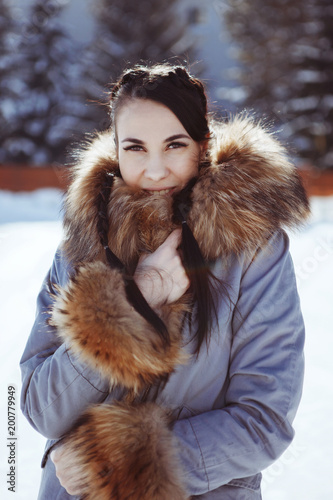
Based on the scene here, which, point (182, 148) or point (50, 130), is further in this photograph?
point (50, 130)

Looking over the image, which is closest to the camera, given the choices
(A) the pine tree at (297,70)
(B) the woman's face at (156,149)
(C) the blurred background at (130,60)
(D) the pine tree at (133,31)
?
(B) the woman's face at (156,149)

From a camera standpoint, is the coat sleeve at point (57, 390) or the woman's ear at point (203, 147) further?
the woman's ear at point (203, 147)

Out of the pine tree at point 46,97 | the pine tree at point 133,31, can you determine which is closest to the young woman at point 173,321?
the pine tree at point 133,31

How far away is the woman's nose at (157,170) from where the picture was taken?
145 cm

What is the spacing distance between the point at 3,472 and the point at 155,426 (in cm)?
154

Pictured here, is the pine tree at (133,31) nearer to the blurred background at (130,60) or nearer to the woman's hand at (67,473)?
the blurred background at (130,60)

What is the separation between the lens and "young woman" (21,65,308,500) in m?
1.17

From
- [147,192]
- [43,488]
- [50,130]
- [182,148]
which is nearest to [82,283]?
[147,192]

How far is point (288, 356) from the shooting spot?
1.22 meters

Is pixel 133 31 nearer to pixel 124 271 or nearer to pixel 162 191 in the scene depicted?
pixel 162 191

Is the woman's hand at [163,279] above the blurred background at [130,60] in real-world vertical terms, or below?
below

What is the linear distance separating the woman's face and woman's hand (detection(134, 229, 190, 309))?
0.27 meters

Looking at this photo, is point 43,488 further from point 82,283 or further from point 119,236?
point 119,236

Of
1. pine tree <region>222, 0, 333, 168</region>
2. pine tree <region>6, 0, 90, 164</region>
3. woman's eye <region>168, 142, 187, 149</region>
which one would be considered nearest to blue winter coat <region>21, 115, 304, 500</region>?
woman's eye <region>168, 142, 187, 149</region>
